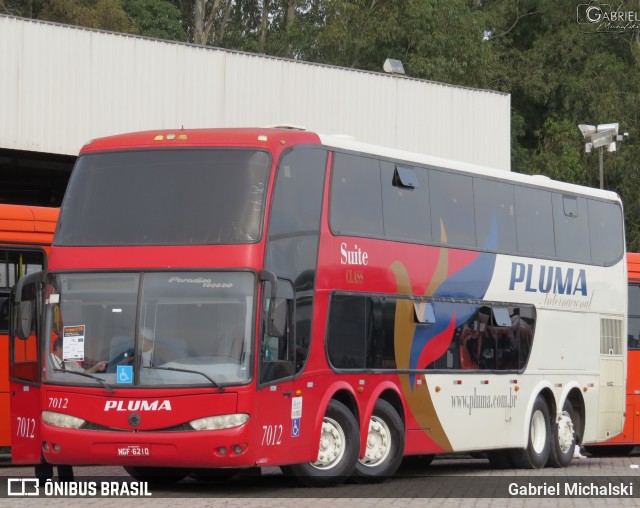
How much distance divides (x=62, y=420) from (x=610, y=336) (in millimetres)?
10523

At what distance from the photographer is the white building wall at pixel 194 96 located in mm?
26469

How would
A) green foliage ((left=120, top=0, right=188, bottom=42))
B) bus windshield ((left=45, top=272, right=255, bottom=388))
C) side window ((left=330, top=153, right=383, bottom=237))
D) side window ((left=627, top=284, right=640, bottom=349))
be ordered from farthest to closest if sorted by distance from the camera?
green foliage ((left=120, top=0, right=188, bottom=42)) < side window ((left=627, top=284, right=640, bottom=349)) < side window ((left=330, top=153, right=383, bottom=237)) < bus windshield ((left=45, top=272, right=255, bottom=388))

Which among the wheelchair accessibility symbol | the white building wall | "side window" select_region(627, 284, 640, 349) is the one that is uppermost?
the white building wall

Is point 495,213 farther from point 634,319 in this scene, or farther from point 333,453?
point 634,319

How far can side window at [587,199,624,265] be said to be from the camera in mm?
22344

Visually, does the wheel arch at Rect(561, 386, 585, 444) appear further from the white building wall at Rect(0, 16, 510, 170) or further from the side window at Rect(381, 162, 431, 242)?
the white building wall at Rect(0, 16, 510, 170)

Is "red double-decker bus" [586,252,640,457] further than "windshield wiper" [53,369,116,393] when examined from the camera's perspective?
Yes

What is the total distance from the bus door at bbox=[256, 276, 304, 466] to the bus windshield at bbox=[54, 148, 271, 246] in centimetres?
72

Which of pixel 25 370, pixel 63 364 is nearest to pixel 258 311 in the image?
pixel 63 364

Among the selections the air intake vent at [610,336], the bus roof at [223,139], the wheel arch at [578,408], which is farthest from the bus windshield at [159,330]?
the air intake vent at [610,336]

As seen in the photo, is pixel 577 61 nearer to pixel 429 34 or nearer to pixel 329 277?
pixel 429 34

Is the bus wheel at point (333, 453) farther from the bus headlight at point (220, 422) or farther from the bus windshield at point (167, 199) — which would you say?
the bus windshield at point (167, 199)

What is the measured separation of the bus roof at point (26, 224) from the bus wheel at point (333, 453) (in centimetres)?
433

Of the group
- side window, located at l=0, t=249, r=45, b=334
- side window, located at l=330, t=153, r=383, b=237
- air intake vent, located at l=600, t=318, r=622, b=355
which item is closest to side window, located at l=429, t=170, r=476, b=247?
side window, located at l=330, t=153, r=383, b=237
